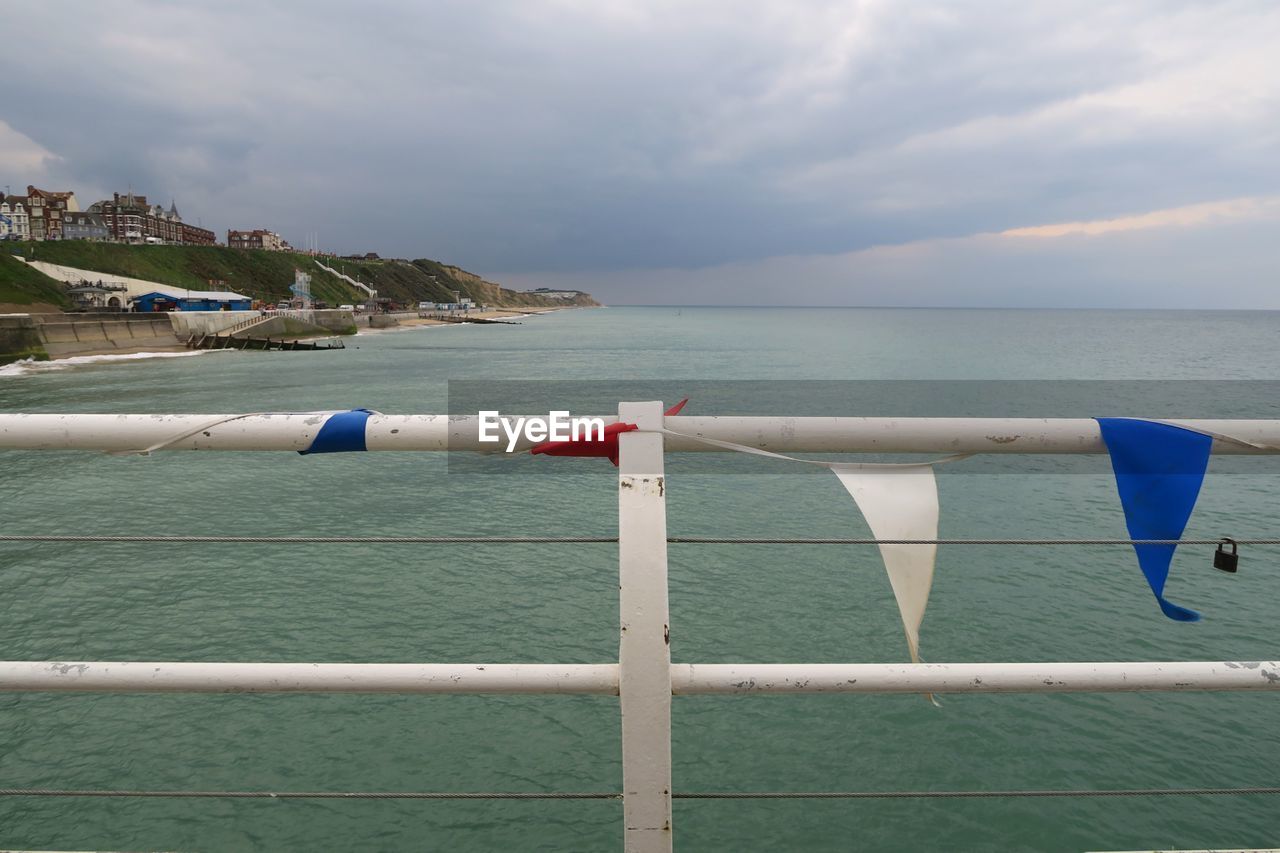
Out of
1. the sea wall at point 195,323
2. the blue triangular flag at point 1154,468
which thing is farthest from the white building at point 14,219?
the blue triangular flag at point 1154,468

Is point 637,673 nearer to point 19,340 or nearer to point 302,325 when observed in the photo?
point 19,340

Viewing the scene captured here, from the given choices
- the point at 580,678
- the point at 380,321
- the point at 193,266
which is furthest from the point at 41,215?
the point at 580,678

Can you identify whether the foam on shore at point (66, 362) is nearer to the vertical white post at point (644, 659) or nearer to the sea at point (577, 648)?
the sea at point (577, 648)

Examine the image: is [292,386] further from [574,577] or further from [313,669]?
[313,669]

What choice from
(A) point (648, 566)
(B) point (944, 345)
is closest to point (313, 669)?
(A) point (648, 566)

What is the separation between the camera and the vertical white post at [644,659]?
1.67 meters

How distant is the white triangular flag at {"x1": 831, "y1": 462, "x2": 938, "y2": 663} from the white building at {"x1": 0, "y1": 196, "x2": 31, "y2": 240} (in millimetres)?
161433

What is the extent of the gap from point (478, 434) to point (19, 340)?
65.0m

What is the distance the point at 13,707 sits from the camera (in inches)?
326

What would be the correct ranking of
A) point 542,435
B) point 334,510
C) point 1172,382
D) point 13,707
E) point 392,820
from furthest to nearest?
point 1172,382, point 334,510, point 13,707, point 392,820, point 542,435

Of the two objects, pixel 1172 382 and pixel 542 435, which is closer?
pixel 542 435

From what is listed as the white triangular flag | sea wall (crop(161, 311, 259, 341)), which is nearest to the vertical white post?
the white triangular flag

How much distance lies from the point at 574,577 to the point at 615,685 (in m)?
11.0

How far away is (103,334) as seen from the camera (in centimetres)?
6153
